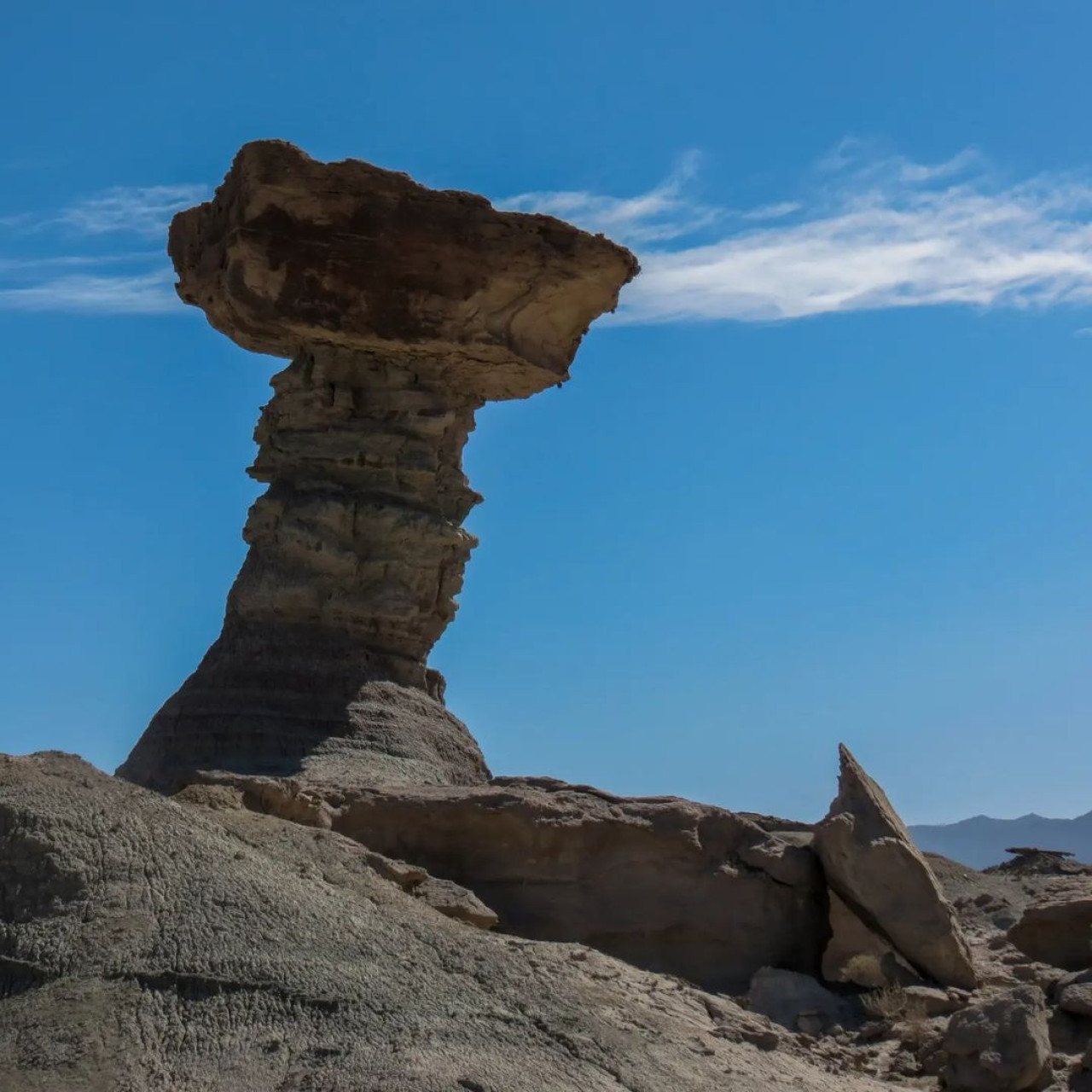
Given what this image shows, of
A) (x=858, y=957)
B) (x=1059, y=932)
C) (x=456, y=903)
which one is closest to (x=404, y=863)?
(x=456, y=903)

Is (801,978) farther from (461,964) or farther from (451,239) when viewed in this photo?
(451,239)

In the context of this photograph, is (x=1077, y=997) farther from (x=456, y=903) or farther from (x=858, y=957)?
(x=456, y=903)

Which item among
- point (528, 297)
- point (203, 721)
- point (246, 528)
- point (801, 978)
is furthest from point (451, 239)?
point (801, 978)

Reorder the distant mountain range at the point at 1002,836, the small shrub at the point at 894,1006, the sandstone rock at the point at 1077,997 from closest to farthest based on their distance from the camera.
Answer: the sandstone rock at the point at 1077,997, the small shrub at the point at 894,1006, the distant mountain range at the point at 1002,836

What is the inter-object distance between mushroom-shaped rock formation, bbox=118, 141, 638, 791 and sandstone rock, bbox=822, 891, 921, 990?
11.1 feet

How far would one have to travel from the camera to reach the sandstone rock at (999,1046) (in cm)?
873

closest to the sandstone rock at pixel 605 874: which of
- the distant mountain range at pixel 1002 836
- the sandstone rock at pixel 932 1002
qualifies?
the sandstone rock at pixel 932 1002

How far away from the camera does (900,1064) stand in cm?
941

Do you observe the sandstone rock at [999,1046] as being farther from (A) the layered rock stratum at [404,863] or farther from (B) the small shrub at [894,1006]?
(B) the small shrub at [894,1006]

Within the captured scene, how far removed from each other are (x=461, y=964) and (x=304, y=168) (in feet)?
25.4

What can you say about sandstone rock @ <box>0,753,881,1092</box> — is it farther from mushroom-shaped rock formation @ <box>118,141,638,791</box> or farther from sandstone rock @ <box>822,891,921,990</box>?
mushroom-shaped rock formation @ <box>118,141,638,791</box>

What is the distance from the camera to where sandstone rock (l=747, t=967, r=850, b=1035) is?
33.9ft

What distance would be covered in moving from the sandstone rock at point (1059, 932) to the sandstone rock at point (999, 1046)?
8.75ft

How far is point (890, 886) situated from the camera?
1114 cm
